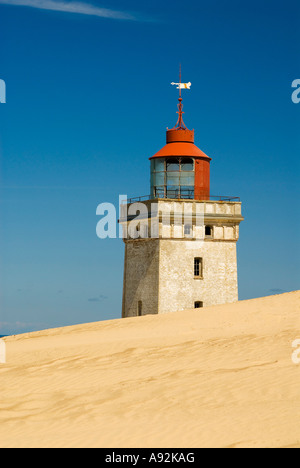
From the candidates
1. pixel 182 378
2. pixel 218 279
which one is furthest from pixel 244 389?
pixel 218 279

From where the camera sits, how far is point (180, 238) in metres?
39.1

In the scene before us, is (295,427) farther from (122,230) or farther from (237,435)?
(122,230)

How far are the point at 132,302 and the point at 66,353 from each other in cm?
1861

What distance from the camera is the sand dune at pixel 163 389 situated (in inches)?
486

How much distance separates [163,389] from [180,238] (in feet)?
79.2

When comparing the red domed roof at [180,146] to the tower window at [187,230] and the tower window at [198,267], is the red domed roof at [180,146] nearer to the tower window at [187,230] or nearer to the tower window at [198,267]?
the tower window at [187,230]

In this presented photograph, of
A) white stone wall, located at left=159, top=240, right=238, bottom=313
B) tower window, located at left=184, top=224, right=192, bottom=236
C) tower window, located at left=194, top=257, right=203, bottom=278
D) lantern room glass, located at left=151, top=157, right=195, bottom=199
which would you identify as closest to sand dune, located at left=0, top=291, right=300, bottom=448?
white stone wall, located at left=159, top=240, right=238, bottom=313

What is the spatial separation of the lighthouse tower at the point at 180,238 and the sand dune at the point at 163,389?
14.2 m

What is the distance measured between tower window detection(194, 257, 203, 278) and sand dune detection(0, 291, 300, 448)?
14.6 meters

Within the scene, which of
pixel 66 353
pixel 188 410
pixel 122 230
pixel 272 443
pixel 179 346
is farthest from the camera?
pixel 122 230

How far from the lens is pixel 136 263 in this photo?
1590 inches

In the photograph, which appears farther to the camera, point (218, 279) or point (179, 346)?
point (218, 279)

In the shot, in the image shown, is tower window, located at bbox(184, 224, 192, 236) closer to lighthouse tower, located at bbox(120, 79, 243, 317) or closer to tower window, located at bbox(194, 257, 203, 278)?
lighthouse tower, located at bbox(120, 79, 243, 317)

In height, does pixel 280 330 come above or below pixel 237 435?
above
